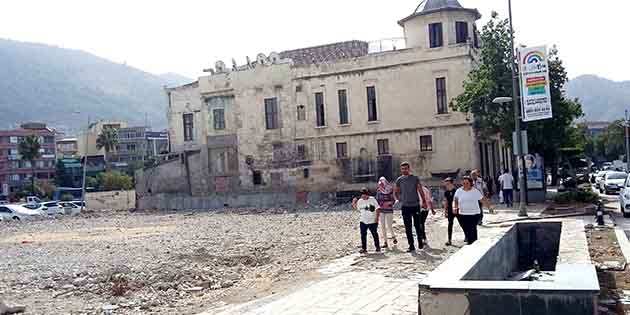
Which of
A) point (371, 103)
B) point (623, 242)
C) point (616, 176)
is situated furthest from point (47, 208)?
point (623, 242)

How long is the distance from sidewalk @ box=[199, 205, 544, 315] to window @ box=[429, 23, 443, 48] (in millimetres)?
27919

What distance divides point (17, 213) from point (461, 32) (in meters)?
32.1

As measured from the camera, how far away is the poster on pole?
2036 cm

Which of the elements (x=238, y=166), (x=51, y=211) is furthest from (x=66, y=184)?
(x=238, y=166)

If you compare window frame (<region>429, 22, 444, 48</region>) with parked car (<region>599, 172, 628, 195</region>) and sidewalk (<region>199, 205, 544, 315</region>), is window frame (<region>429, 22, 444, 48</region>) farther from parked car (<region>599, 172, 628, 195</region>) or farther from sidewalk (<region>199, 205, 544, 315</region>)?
sidewalk (<region>199, 205, 544, 315</region>)

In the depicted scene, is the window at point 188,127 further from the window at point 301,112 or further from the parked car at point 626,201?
the parked car at point 626,201

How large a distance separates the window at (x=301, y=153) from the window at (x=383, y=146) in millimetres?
5376

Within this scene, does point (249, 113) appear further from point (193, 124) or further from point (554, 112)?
point (554, 112)

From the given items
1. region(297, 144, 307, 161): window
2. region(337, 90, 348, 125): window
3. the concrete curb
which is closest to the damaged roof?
region(337, 90, 348, 125): window

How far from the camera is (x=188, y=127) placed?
5150cm

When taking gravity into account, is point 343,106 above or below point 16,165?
above

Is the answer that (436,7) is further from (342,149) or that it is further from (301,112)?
(301,112)

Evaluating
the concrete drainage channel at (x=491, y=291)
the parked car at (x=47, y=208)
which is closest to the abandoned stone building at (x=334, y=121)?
the parked car at (x=47, y=208)

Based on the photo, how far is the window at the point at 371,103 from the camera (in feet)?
137
